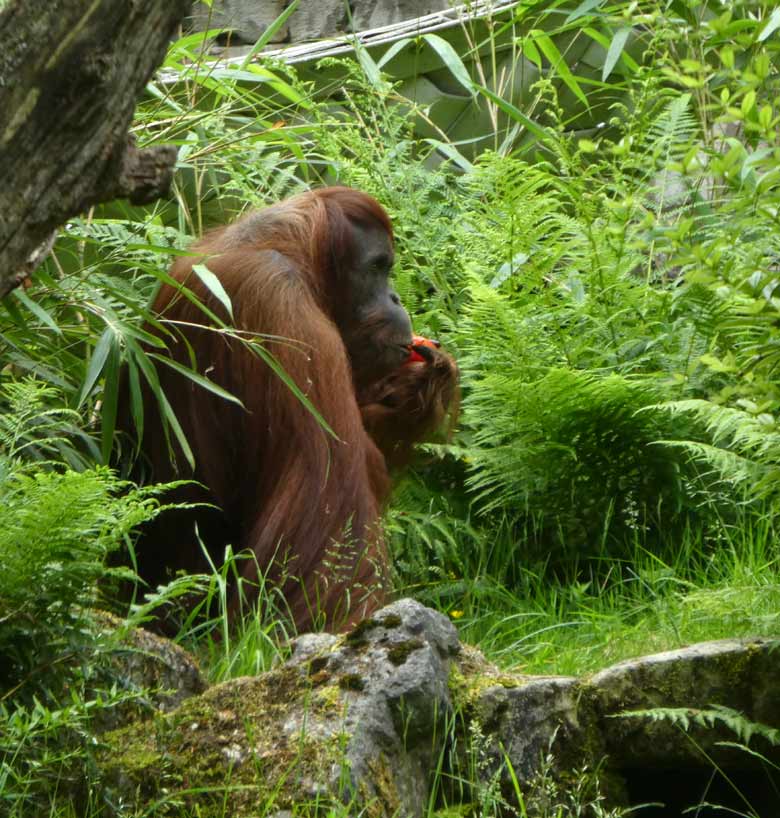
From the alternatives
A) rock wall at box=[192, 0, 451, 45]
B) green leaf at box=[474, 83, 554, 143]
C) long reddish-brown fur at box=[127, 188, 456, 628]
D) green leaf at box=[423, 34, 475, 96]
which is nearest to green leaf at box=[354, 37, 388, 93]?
green leaf at box=[423, 34, 475, 96]

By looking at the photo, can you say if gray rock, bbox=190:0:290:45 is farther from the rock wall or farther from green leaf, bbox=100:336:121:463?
green leaf, bbox=100:336:121:463

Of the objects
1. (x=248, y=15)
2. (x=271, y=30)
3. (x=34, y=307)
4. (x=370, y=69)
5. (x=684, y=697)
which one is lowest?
(x=684, y=697)

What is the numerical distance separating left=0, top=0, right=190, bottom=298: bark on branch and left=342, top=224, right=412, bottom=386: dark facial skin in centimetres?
235

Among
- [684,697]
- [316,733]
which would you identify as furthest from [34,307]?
[684,697]

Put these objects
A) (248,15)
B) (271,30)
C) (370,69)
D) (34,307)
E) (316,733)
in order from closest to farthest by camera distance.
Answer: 1. (316,733)
2. (34,307)
3. (271,30)
4. (370,69)
5. (248,15)

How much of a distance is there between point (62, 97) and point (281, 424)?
6.82ft

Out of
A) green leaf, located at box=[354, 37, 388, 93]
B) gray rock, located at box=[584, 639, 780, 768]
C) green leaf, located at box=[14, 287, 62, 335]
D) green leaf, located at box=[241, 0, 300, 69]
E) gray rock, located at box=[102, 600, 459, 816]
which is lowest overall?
gray rock, located at box=[584, 639, 780, 768]

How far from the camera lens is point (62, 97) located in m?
1.63

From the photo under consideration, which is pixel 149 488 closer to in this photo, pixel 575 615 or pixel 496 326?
pixel 575 615

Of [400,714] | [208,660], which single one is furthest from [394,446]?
[400,714]

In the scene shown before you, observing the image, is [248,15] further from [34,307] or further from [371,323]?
[34,307]

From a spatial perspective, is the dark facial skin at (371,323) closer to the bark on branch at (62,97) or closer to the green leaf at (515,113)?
the green leaf at (515,113)

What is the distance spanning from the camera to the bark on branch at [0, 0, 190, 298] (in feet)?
5.22

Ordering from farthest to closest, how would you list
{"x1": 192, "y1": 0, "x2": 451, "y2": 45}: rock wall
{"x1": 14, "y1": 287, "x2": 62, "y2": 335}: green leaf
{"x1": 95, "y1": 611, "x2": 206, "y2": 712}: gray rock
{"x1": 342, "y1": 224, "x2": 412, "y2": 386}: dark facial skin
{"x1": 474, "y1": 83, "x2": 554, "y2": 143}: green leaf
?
{"x1": 192, "y1": 0, "x2": 451, "y2": 45}: rock wall < {"x1": 474, "y1": 83, "x2": 554, "y2": 143}: green leaf < {"x1": 342, "y1": 224, "x2": 412, "y2": 386}: dark facial skin < {"x1": 14, "y1": 287, "x2": 62, "y2": 335}: green leaf < {"x1": 95, "y1": 611, "x2": 206, "y2": 712}: gray rock
